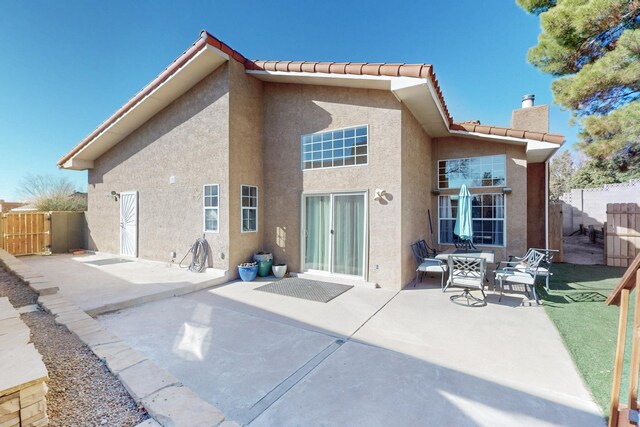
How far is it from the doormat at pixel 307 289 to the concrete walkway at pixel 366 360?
18.7 inches

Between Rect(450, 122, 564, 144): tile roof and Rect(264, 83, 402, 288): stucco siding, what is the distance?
2916 mm

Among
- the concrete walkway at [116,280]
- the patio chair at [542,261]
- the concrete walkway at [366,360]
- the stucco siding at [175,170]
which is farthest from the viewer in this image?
the stucco siding at [175,170]

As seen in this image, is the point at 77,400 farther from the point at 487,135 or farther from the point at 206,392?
the point at 487,135

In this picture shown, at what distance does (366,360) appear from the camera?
378 centimetres

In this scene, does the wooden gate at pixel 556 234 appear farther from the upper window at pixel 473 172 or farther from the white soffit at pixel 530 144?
the upper window at pixel 473 172

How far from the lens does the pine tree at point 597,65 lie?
654cm

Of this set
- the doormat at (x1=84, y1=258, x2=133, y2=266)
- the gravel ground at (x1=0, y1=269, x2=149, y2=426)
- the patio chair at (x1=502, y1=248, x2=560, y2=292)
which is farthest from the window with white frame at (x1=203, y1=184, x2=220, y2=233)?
the patio chair at (x1=502, y1=248, x2=560, y2=292)

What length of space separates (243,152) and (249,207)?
174 centimetres

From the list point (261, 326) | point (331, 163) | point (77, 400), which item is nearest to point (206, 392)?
point (77, 400)

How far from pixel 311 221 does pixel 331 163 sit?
1885 millimetres

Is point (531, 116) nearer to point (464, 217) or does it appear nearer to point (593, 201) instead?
point (464, 217)

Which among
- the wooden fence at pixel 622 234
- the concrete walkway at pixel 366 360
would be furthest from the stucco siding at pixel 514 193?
the wooden fence at pixel 622 234

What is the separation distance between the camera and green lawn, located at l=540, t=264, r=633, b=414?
3414 mm

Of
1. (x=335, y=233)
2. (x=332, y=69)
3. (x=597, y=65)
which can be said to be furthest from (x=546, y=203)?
(x=332, y=69)
